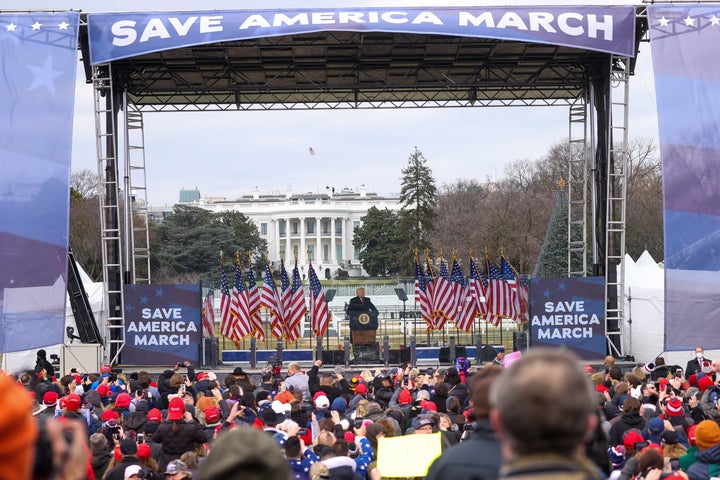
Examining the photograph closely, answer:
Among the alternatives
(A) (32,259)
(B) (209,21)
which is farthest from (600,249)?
(A) (32,259)

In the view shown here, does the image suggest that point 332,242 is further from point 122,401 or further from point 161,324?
point 122,401

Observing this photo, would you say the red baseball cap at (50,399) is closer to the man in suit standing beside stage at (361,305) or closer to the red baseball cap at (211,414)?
the red baseball cap at (211,414)

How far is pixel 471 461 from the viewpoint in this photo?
3652mm

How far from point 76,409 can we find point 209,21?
14.0m

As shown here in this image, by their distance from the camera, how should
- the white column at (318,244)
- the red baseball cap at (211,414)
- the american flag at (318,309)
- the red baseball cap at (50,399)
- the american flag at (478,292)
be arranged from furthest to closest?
the white column at (318,244) → the american flag at (478,292) → the american flag at (318,309) → the red baseball cap at (50,399) → the red baseball cap at (211,414)

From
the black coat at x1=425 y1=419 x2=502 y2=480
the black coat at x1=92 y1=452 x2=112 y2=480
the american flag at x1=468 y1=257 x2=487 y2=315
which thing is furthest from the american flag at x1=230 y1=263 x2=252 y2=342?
the black coat at x1=425 y1=419 x2=502 y2=480

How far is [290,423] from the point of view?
8320mm

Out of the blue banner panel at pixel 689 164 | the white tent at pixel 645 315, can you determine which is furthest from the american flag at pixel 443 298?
the blue banner panel at pixel 689 164

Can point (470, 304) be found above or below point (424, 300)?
below

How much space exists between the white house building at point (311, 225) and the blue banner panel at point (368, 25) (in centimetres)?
9532

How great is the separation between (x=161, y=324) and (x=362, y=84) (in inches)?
331

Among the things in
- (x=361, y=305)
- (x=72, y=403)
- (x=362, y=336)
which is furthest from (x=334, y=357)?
(x=72, y=403)

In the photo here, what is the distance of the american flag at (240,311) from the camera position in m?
26.3

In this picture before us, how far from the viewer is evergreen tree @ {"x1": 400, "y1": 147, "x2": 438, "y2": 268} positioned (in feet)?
242
